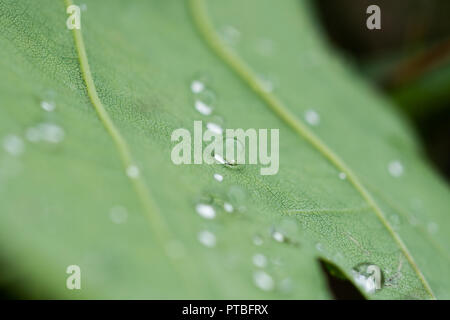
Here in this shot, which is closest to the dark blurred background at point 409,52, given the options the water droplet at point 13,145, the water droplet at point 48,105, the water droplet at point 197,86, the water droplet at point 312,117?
the water droplet at point 312,117

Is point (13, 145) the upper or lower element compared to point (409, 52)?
lower

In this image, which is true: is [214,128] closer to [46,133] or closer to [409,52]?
[46,133]

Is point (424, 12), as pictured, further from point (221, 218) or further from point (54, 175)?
point (54, 175)

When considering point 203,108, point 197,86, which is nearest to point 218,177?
point 203,108

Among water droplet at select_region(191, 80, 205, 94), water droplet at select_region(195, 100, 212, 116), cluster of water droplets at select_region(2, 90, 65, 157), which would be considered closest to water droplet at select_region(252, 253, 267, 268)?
cluster of water droplets at select_region(2, 90, 65, 157)

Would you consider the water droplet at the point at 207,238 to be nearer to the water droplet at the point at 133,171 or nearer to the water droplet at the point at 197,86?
the water droplet at the point at 133,171

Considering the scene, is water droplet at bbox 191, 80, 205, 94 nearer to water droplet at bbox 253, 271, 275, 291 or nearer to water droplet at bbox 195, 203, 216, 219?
water droplet at bbox 195, 203, 216, 219
